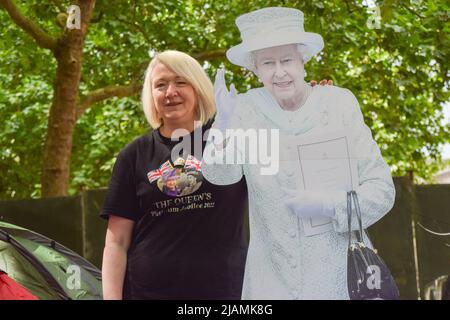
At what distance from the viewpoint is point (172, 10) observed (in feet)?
13.1

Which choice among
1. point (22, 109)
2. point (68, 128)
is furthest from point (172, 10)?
point (22, 109)

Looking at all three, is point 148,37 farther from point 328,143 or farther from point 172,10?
point 328,143

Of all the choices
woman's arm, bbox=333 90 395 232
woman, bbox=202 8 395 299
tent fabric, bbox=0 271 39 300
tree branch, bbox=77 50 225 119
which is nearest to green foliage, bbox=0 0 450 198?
tree branch, bbox=77 50 225 119

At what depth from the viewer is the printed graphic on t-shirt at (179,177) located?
2.20 m

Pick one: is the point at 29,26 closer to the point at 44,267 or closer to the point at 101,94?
the point at 101,94

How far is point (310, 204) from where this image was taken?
2219 millimetres

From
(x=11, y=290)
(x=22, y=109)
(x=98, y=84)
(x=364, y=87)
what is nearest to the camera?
(x=11, y=290)

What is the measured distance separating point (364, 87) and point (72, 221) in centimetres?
174

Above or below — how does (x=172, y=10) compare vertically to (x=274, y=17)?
above

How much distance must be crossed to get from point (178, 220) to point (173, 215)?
0.08 feet

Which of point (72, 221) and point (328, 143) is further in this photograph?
point (72, 221)

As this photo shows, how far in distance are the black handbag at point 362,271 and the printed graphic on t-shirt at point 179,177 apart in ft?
1.65

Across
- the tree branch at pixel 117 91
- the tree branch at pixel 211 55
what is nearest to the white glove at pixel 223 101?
the tree branch at pixel 211 55

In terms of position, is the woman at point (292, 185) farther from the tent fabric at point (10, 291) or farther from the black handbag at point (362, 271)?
the tent fabric at point (10, 291)
